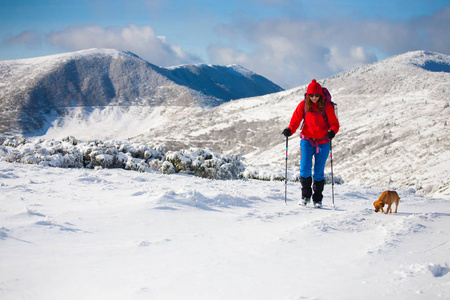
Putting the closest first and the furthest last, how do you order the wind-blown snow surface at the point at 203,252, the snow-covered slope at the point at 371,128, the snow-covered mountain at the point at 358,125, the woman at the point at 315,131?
the wind-blown snow surface at the point at 203,252 → the woman at the point at 315,131 → the snow-covered slope at the point at 371,128 → the snow-covered mountain at the point at 358,125

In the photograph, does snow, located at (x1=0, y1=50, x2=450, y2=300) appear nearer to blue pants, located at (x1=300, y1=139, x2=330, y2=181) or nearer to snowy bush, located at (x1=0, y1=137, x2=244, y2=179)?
blue pants, located at (x1=300, y1=139, x2=330, y2=181)

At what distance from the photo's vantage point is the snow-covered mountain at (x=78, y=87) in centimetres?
10181

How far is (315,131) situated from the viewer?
6.73 meters

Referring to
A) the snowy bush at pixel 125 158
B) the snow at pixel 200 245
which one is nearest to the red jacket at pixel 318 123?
the snow at pixel 200 245

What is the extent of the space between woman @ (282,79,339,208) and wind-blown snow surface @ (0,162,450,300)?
4.92 ft

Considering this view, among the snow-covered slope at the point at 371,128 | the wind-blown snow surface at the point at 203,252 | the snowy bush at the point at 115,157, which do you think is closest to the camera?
the wind-blown snow surface at the point at 203,252

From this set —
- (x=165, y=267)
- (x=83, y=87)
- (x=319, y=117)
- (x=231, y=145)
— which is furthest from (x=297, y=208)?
(x=83, y=87)

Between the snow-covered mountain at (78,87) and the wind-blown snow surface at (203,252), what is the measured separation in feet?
327

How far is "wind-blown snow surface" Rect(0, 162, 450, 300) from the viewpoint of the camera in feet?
7.59

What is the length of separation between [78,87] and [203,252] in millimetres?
138155

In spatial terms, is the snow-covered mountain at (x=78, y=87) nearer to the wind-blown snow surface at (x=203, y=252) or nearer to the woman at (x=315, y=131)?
the woman at (x=315, y=131)

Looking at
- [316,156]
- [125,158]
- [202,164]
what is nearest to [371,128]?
[202,164]

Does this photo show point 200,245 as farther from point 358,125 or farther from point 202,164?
point 358,125

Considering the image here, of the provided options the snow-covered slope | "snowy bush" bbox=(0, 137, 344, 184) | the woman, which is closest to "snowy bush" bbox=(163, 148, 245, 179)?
"snowy bush" bbox=(0, 137, 344, 184)
